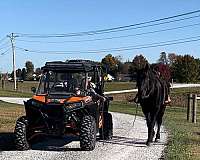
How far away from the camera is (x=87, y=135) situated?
1180 cm

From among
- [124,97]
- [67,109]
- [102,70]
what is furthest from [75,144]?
[124,97]

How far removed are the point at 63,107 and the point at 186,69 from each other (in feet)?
316

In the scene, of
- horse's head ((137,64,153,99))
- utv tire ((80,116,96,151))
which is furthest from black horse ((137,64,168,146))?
utv tire ((80,116,96,151))

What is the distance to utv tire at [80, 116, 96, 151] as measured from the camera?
1180cm

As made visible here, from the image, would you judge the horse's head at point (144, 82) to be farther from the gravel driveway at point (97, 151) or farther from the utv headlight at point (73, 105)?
the utv headlight at point (73, 105)

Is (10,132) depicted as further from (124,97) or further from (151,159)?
(124,97)

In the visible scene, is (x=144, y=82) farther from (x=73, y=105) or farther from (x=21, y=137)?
(x=21, y=137)

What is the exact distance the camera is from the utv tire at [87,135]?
38.7ft

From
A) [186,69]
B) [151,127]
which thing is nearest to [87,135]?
[151,127]

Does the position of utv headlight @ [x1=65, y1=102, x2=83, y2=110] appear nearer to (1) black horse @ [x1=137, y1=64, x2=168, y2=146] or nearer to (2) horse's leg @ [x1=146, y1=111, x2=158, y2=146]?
(1) black horse @ [x1=137, y1=64, x2=168, y2=146]

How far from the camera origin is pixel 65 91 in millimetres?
12898

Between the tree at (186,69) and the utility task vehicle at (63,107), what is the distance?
93082 millimetres

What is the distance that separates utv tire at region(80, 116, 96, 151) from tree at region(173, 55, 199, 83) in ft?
309

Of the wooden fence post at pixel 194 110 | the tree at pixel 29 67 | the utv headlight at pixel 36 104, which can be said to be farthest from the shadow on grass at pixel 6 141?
the tree at pixel 29 67
